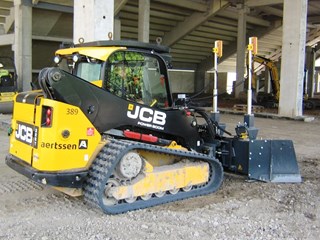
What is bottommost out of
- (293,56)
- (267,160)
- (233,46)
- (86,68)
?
(267,160)

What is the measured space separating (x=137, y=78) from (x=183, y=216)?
1678 millimetres

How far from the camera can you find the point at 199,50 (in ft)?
83.6

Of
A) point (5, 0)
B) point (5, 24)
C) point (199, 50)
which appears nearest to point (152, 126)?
point (5, 0)

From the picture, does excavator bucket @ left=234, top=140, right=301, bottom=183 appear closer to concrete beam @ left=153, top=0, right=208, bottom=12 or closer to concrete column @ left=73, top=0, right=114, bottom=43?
concrete column @ left=73, top=0, right=114, bottom=43

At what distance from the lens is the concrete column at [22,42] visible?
51.4 feet

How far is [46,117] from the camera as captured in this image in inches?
161

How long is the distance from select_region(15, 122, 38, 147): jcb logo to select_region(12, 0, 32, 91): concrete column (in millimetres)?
12082

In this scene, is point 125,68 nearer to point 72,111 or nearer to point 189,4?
point 72,111

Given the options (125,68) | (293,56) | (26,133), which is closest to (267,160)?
(125,68)

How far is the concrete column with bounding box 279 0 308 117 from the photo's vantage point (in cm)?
1425

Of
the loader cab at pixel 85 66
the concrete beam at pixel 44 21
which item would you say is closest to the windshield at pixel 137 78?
the loader cab at pixel 85 66

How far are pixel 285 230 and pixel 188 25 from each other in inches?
727

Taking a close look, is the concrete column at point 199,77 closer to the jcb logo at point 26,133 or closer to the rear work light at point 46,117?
the jcb logo at point 26,133

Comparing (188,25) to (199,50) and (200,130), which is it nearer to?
(199,50)
